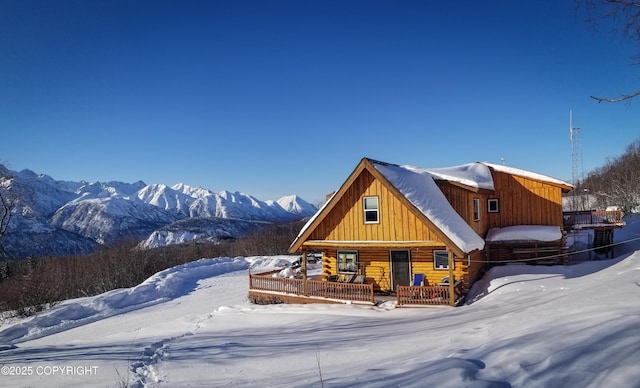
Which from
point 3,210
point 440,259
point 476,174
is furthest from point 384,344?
point 3,210

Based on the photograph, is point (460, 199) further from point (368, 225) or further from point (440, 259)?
point (368, 225)

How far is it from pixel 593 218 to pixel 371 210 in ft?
54.8

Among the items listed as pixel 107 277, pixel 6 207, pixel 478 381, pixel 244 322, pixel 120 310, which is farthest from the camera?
pixel 107 277

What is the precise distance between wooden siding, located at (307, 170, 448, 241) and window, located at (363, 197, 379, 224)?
0.50ft

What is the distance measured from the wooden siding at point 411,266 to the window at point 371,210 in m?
2.01

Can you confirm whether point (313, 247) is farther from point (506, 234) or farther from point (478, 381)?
point (478, 381)

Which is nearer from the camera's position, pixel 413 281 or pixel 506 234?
pixel 413 281

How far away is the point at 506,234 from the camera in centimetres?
2095

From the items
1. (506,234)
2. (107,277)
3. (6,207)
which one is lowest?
(107,277)

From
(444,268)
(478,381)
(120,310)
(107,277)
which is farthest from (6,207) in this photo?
(478,381)

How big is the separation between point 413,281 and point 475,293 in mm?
2863

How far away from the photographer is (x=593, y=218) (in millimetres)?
24016

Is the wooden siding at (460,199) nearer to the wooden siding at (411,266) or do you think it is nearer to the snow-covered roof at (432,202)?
the snow-covered roof at (432,202)

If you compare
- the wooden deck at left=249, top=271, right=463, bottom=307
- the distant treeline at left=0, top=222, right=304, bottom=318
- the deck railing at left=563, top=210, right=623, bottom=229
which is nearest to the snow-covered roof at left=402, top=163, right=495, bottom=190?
the wooden deck at left=249, top=271, right=463, bottom=307
